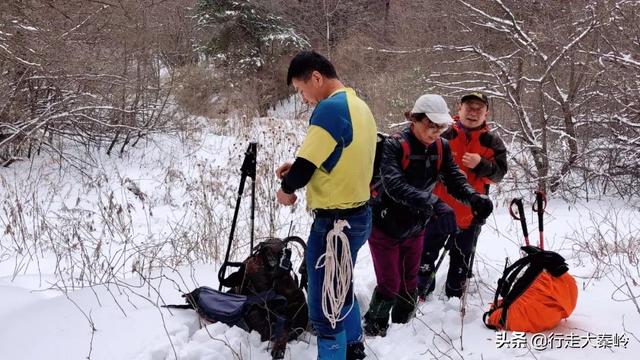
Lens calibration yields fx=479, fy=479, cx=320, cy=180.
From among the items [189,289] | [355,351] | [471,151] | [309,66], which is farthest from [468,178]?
[189,289]

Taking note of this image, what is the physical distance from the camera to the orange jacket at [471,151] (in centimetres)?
345

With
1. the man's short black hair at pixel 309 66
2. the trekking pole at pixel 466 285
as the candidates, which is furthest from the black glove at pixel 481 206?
the man's short black hair at pixel 309 66

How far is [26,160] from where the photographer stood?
827 centimetres

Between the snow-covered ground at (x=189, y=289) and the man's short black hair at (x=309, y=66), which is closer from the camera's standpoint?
the man's short black hair at (x=309, y=66)

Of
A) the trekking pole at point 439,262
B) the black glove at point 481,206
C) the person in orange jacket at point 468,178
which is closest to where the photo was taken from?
the black glove at point 481,206

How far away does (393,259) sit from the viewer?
3.04m

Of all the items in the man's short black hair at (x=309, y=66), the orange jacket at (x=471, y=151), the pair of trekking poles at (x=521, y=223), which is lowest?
the pair of trekking poles at (x=521, y=223)

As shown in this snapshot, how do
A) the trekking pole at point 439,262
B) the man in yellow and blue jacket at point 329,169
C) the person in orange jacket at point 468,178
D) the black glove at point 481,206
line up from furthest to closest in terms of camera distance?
the person in orange jacket at point 468,178 → the trekking pole at point 439,262 → the black glove at point 481,206 → the man in yellow and blue jacket at point 329,169

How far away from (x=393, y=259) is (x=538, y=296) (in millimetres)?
864

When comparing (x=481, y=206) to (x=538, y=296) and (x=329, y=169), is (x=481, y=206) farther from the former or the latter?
(x=329, y=169)

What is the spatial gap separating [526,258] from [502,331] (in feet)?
1.52

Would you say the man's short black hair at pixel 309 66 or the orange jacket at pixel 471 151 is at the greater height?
the man's short black hair at pixel 309 66

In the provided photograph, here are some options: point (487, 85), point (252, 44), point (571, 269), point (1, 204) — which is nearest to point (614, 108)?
point (487, 85)

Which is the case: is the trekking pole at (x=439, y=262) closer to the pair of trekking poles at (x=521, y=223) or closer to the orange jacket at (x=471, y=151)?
the pair of trekking poles at (x=521, y=223)
